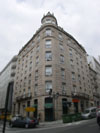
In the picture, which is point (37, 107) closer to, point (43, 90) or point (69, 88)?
point (43, 90)

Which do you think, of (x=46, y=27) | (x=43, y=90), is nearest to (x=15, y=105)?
(x=43, y=90)

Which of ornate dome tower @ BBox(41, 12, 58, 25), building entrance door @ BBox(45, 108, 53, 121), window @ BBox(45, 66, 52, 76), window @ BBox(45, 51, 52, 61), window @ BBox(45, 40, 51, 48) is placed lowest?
building entrance door @ BBox(45, 108, 53, 121)

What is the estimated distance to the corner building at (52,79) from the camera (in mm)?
22247

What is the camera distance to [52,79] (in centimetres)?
2384

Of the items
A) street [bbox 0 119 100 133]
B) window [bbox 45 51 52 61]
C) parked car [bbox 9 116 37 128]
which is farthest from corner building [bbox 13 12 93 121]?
street [bbox 0 119 100 133]

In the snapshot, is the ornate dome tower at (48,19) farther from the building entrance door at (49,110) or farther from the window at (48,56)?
the building entrance door at (49,110)

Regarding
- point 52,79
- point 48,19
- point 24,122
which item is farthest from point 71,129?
point 48,19

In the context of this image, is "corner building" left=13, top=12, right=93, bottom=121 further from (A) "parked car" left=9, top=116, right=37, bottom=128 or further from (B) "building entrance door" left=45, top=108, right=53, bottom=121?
(A) "parked car" left=9, top=116, right=37, bottom=128

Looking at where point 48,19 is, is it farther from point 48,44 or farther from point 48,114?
point 48,114

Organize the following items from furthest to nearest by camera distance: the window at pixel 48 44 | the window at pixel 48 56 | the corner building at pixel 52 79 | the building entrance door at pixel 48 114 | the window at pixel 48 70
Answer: the window at pixel 48 44 < the window at pixel 48 56 < the window at pixel 48 70 < the corner building at pixel 52 79 < the building entrance door at pixel 48 114

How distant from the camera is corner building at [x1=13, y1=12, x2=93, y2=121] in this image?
73.0 ft

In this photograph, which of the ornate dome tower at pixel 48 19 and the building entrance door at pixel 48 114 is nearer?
the building entrance door at pixel 48 114

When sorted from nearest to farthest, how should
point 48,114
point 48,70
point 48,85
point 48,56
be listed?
point 48,114, point 48,85, point 48,70, point 48,56

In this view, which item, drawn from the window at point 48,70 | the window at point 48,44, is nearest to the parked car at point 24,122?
the window at point 48,70
